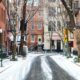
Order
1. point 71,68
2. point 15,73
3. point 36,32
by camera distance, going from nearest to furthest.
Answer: point 15,73 < point 71,68 < point 36,32

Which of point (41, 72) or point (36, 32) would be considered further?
point (36, 32)

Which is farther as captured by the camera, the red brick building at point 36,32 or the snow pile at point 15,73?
the red brick building at point 36,32

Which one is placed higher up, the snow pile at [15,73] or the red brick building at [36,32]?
the red brick building at [36,32]

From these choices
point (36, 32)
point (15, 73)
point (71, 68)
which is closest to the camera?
point (15, 73)

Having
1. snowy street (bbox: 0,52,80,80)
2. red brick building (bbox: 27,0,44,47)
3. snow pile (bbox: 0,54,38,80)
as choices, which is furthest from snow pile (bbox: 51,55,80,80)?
red brick building (bbox: 27,0,44,47)

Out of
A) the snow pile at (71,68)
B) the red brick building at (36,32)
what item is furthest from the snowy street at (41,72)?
the red brick building at (36,32)

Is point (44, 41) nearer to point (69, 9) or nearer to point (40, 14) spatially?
point (40, 14)

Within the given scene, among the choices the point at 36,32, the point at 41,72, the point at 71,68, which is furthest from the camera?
the point at 36,32

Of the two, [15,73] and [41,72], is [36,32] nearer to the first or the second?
[41,72]

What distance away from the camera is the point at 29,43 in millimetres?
117938

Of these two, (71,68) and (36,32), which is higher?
(36,32)

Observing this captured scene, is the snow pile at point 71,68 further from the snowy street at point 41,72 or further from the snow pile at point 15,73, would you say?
the snow pile at point 15,73

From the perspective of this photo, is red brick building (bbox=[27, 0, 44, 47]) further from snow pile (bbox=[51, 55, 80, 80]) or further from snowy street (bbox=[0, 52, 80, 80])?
snowy street (bbox=[0, 52, 80, 80])

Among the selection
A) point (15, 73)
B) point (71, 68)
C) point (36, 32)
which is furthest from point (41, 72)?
point (36, 32)
